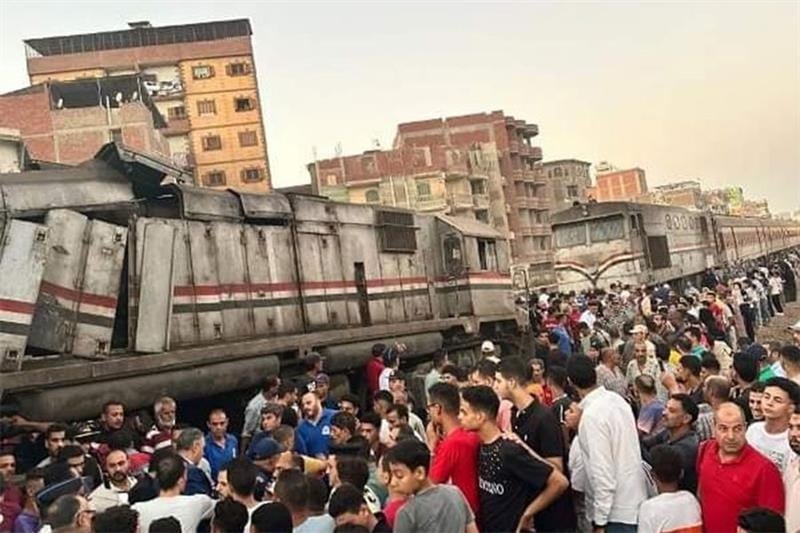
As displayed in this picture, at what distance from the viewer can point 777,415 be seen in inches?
193

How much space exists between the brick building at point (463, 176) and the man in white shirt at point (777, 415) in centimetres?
5035

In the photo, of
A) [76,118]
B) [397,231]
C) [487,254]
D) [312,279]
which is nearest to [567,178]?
[76,118]

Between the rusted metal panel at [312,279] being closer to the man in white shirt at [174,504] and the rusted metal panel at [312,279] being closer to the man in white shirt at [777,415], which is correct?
the man in white shirt at [174,504]

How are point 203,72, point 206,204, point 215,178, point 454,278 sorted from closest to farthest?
point 206,204, point 454,278, point 203,72, point 215,178

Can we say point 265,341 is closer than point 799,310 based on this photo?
Yes

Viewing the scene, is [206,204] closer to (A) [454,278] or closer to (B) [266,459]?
(B) [266,459]

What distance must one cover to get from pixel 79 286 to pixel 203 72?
5153 cm

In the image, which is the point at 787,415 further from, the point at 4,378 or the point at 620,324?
the point at 620,324

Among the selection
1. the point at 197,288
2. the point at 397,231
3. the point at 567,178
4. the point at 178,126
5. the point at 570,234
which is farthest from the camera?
the point at 567,178

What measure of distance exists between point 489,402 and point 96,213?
6.74 meters

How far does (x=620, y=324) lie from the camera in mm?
17875

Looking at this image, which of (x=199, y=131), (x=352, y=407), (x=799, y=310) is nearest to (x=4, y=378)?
(x=352, y=407)

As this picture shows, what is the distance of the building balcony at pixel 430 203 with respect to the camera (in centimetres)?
5844

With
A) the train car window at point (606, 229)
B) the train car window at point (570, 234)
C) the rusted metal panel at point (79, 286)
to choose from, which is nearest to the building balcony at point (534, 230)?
the train car window at point (570, 234)
